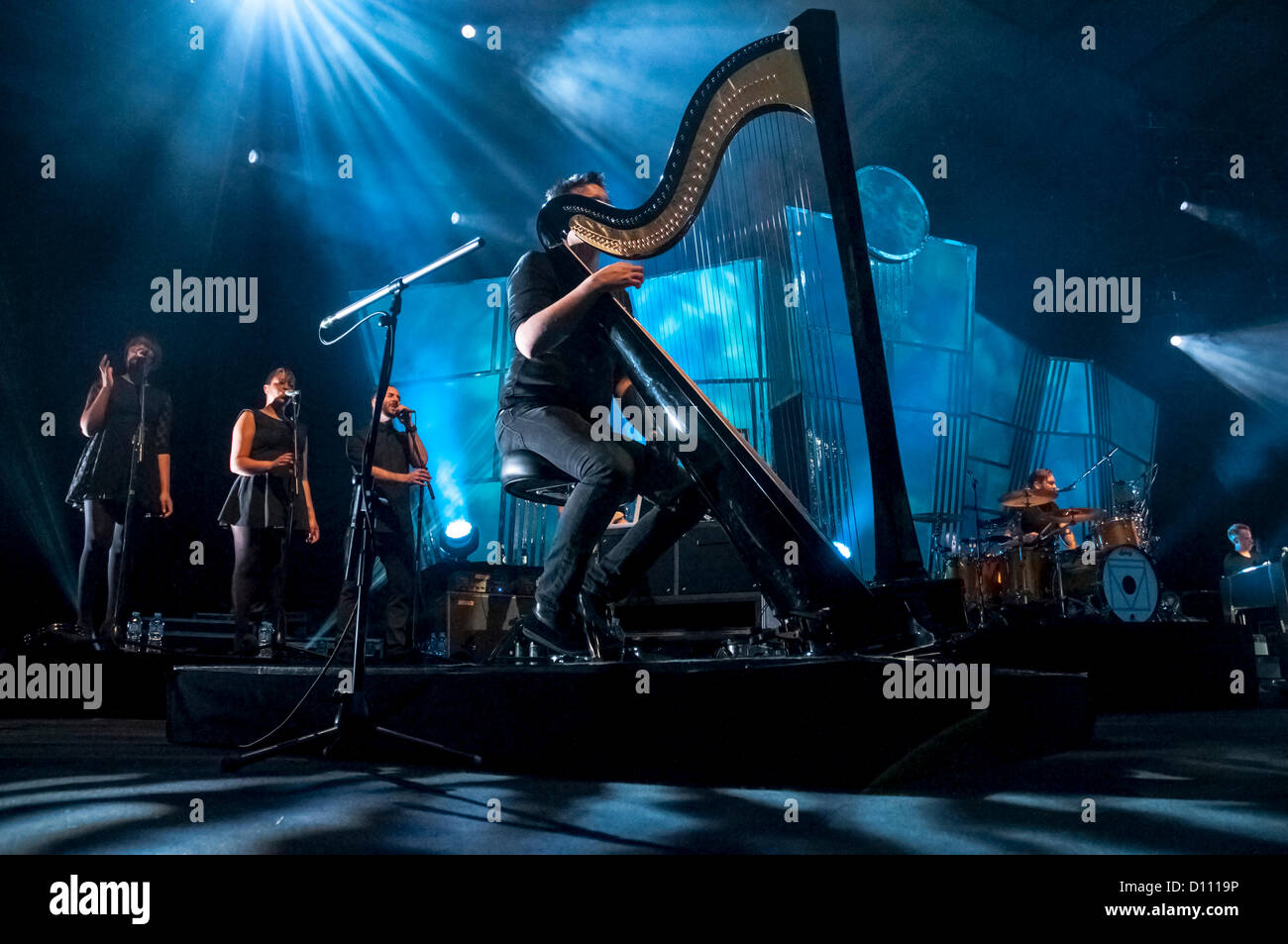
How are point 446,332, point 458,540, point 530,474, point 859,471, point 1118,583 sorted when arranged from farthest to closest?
point 446,332, point 859,471, point 458,540, point 1118,583, point 530,474

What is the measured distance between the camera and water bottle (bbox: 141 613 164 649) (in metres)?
5.59

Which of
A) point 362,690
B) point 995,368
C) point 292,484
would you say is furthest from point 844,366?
point 362,690

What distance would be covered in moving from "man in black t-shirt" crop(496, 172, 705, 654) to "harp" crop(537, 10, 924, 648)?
116mm

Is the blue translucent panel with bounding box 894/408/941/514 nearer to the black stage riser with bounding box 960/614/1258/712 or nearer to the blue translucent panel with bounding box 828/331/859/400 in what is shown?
the blue translucent panel with bounding box 828/331/859/400

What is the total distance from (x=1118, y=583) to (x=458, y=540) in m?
5.40

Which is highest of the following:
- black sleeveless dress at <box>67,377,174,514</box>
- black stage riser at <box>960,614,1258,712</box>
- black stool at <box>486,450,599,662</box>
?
black sleeveless dress at <box>67,377,174,514</box>

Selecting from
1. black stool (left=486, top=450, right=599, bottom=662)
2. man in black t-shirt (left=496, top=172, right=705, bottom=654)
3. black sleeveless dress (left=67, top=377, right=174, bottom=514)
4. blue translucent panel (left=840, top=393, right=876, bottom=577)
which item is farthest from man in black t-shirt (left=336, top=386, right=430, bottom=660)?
blue translucent panel (left=840, top=393, right=876, bottom=577)

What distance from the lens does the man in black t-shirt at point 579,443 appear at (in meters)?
2.49

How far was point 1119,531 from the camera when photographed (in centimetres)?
711

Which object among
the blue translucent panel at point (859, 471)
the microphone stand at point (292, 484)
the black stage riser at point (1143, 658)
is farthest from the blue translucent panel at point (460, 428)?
the black stage riser at point (1143, 658)

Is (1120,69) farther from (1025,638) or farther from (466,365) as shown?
(466,365)

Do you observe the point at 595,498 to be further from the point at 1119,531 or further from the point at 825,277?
the point at 825,277

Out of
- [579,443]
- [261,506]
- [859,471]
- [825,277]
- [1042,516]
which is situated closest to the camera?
[579,443]
